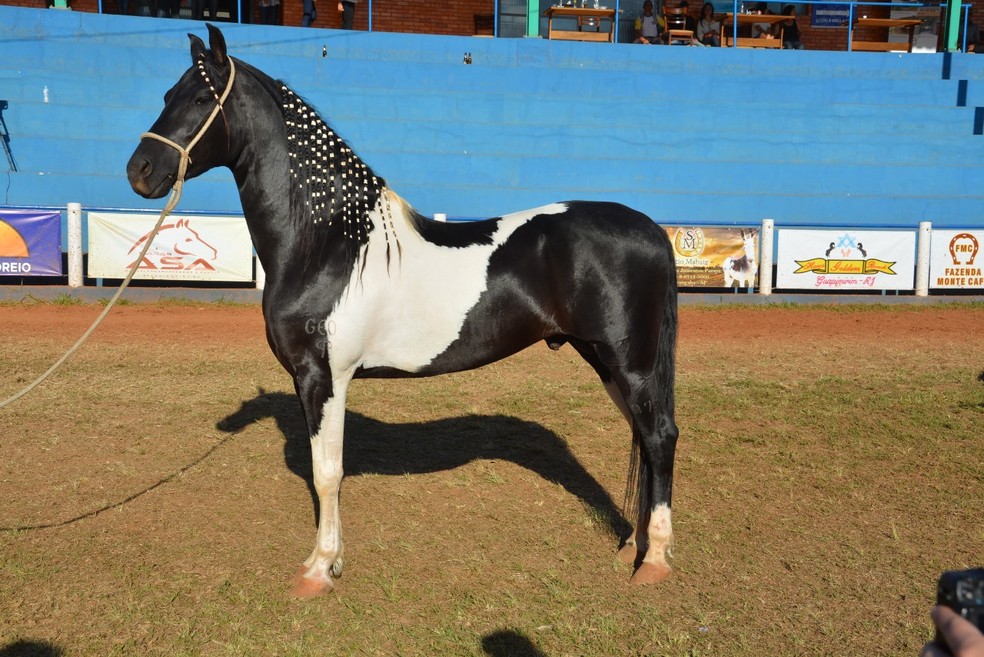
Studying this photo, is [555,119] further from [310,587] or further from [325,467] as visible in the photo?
[310,587]

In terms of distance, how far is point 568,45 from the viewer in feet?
61.2

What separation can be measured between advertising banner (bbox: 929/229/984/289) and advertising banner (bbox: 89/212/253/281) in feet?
39.9

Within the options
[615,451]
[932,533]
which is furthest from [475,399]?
[932,533]

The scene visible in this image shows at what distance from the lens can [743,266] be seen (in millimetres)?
15180

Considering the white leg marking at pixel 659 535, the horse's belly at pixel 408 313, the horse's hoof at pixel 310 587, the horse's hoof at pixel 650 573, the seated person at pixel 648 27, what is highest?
the seated person at pixel 648 27

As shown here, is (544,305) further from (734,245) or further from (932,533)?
(734,245)

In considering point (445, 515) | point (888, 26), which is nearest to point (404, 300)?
point (445, 515)

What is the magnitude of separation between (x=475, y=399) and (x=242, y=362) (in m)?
3.06

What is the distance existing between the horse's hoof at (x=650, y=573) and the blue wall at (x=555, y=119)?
12705mm

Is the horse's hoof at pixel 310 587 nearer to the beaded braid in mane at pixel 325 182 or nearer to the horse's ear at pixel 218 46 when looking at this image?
the beaded braid in mane at pixel 325 182

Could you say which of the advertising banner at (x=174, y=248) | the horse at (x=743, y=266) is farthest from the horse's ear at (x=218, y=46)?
the horse at (x=743, y=266)

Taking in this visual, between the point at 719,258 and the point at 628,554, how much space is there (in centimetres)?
1113

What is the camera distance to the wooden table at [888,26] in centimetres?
1984

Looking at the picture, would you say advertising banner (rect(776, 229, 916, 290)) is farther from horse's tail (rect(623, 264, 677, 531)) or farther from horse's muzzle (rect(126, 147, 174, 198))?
horse's muzzle (rect(126, 147, 174, 198))
